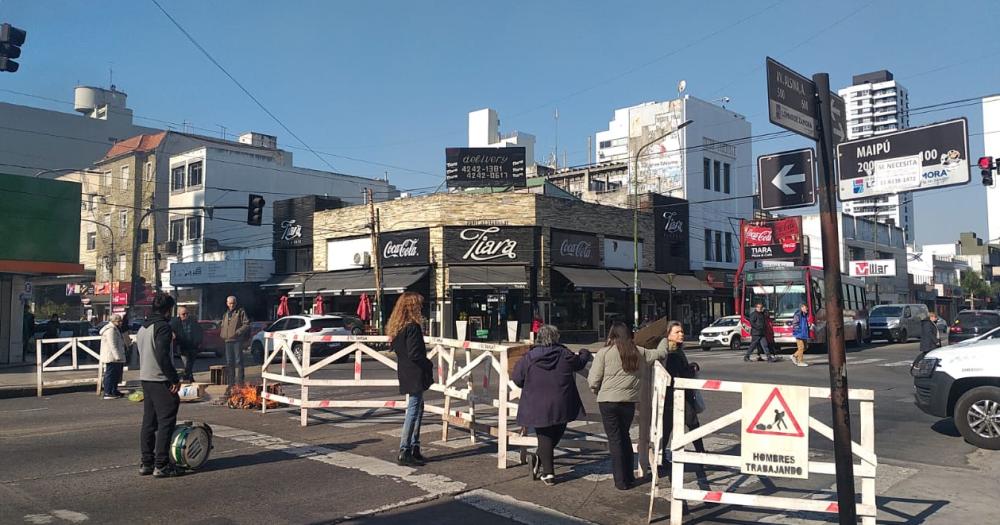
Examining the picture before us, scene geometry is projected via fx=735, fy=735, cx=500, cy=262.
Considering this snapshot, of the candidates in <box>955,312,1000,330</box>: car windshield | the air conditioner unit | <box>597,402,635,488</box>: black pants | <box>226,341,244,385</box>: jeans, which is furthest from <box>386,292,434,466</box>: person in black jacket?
the air conditioner unit

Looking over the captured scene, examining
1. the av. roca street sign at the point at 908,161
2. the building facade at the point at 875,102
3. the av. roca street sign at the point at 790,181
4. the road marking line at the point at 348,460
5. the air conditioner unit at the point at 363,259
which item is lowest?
the road marking line at the point at 348,460

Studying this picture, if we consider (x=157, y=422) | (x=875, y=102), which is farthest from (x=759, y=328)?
(x=875, y=102)

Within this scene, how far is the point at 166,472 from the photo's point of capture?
23.8 feet

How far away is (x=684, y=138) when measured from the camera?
147 ft

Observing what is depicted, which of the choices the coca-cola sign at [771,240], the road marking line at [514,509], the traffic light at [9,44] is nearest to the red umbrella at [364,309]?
the coca-cola sign at [771,240]

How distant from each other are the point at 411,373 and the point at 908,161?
Answer: 800 cm

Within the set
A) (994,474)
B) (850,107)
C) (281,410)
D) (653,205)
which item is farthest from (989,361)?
(850,107)

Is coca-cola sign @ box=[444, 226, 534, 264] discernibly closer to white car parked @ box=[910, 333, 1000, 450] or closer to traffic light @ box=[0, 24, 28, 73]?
traffic light @ box=[0, 24, 28, 73]

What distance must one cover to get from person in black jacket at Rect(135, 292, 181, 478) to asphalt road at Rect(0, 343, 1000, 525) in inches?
7.6

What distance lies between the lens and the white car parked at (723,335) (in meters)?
30.5

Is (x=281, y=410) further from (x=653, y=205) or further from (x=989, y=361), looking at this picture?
(x=653, y=205)

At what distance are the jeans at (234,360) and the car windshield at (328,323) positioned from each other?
35.0 feet

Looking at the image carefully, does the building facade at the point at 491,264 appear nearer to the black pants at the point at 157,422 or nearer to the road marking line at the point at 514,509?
the black pants at the point at 157,422

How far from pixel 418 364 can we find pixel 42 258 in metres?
18.8
